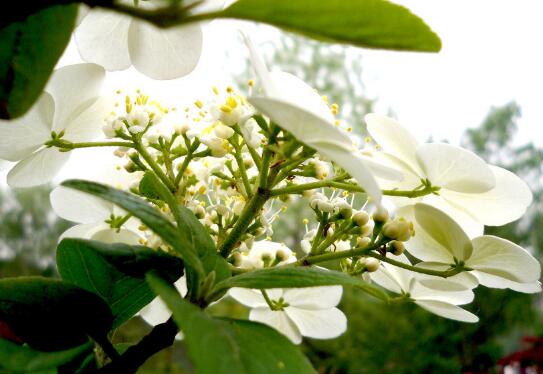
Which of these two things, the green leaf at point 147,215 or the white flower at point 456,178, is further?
the white flower at point 456,178

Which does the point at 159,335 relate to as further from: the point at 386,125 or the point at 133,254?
the point at 386,125

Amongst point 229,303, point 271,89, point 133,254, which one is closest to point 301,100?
point 271,89

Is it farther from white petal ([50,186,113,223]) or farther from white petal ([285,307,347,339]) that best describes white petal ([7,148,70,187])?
white petal ([285,307,347,339])

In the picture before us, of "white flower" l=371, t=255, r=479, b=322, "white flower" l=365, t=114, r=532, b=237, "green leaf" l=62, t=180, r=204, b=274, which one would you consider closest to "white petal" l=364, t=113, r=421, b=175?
"white flower" l=365, t=114, r=532, b=237

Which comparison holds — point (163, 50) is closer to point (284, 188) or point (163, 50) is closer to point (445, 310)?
point (284, 188)

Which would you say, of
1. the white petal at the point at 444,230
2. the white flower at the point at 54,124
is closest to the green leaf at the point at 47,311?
the white flower at the point at 54,124

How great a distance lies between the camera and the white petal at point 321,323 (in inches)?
24.3

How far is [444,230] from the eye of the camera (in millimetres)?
434

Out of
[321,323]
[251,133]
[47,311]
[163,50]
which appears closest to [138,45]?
[163,50]

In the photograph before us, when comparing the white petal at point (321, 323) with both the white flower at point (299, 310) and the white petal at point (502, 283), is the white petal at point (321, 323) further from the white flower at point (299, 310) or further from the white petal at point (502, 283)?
the white petal at point (502, 283)

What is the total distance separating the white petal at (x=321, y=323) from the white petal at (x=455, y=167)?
0.22 metres

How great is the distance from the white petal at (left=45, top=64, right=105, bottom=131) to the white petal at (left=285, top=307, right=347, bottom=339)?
1.01 feet

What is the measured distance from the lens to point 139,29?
0.48m

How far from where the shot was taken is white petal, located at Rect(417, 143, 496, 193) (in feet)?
1.47
